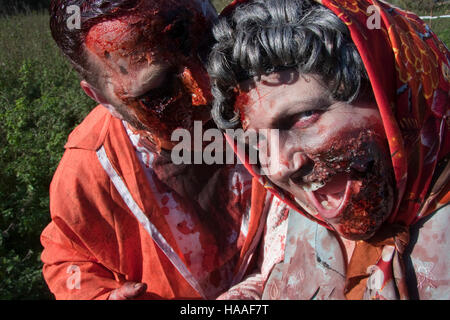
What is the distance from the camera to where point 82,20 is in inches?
76.4

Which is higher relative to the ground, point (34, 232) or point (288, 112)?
point (288, 112)

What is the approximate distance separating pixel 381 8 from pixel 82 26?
1170mm

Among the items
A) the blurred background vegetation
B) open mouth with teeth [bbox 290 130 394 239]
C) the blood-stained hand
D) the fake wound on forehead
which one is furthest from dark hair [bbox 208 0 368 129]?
the blurred background vegetation

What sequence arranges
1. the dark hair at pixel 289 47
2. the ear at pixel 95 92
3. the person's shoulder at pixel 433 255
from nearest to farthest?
the dark hair at pixel 289 47, the person's shoulder at pixel 433 255, the ear at pixel 95 92

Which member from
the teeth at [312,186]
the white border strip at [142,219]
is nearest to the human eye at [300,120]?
the teeth at [312,186]

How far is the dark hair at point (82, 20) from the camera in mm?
1854

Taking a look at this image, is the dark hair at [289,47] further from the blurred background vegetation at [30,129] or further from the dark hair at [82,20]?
the blurred background vegetation at [30,129]

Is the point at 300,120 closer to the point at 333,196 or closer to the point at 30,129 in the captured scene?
the point at 333,196

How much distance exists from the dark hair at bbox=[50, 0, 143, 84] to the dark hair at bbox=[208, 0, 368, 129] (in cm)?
52

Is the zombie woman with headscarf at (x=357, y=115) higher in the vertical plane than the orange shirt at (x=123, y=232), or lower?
higher

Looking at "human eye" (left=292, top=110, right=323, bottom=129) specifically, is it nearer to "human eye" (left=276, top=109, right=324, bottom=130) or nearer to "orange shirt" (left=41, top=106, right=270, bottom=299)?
"human eye" (left=276, top=109, right=324, bottom=130)

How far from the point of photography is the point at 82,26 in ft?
6.41

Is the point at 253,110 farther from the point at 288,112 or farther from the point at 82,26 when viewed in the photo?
the point at 82,26
